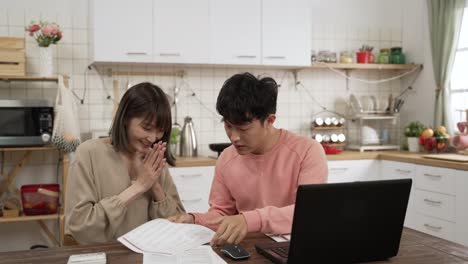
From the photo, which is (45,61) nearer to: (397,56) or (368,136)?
(368,136)

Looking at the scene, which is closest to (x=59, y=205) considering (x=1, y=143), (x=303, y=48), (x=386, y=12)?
(x=1, y=143)

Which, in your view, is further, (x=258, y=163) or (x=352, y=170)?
(x=352, y=170)

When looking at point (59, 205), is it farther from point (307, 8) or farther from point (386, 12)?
point (386, 12)

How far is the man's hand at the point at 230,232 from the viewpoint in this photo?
1.40 m

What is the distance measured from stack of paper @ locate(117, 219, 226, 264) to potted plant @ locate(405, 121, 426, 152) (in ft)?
9.59

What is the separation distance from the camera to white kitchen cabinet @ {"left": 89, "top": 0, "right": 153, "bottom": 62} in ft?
11.2

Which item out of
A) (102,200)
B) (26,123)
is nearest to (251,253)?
(102,200)

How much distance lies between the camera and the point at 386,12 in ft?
14.9

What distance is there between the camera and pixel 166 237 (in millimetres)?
1488

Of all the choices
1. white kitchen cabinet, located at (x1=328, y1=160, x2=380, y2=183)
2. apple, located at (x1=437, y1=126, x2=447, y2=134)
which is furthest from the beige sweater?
apple, located at (x1=437, y1=126, x2=447, y2=134)

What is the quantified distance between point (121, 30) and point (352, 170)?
2069 mm

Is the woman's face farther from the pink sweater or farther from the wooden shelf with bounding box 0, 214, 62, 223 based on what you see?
the wooden shelf with bounding box 0, 214, 62, 223

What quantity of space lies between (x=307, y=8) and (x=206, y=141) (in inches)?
53.8

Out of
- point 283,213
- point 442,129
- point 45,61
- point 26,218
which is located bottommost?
point 26,218
